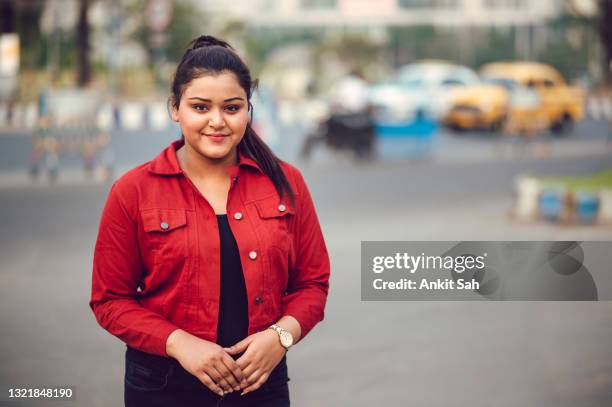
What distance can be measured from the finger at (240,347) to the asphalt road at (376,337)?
262 centimetres

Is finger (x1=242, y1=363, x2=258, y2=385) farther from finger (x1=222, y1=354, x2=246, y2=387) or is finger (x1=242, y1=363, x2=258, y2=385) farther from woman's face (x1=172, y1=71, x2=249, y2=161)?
woman's face (x1=172, y1=71, x2=249, y2=161)

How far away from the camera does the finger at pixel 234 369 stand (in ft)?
8.27

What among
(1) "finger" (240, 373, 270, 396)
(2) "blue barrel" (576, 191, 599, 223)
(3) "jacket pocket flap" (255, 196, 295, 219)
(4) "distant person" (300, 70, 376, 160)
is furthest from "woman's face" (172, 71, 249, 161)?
(4) "distant person" (300, 70, 376, 160)

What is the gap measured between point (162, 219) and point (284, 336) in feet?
1.33

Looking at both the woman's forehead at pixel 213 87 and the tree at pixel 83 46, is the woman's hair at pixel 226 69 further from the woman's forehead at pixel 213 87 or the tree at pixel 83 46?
the tree at pixel 83 46

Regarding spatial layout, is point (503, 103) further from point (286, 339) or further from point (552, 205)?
point (286, 339)

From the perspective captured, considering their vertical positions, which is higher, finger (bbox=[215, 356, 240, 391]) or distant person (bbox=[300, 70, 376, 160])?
distant person (bbox=[300, 70, 376, 160])

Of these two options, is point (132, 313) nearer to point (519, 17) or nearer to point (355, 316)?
point (355, 316)

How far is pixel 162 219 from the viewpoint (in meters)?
2.60

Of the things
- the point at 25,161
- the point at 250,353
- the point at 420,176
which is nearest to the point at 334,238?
the point at 420,176

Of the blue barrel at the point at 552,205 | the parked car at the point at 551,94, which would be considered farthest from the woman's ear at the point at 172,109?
the parked car at the point at 551,94

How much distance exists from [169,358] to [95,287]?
250mm

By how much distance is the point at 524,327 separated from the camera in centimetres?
663

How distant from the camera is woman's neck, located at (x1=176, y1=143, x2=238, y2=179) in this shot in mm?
2732
